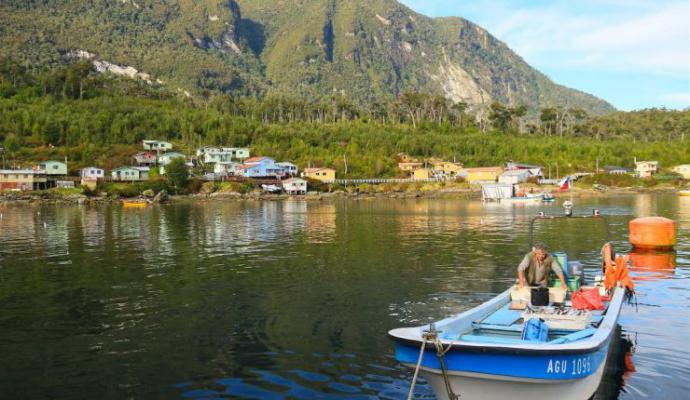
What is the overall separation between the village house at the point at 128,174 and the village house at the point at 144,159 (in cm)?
922

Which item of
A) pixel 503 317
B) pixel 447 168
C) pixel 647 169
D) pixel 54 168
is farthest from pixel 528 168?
pixel 503 317

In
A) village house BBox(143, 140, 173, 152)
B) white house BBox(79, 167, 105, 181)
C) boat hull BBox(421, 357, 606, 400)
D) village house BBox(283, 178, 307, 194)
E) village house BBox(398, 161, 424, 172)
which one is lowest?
boat hull BBox(421, 357, 606, 400)

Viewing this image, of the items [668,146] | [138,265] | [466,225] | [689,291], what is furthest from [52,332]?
[668,146]

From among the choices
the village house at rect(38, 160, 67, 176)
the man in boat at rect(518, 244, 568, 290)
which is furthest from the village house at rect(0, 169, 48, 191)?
the man in boat at rect(518, 244, 568, 290)

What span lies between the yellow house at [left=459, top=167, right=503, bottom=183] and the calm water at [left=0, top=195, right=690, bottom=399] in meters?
99.0

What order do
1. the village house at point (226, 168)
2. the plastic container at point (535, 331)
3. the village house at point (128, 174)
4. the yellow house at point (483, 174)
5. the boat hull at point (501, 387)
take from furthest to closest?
the yellow house at point (483, 174) < the village house at point (226, 168) < the village house at point (128, 174) < the plastic container at point (535, 331) < the boat hull at point (501, 387)

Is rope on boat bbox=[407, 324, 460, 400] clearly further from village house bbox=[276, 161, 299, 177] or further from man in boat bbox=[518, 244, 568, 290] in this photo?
village house bbox=[276, 161, 299, 177]

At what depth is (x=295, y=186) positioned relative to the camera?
132m

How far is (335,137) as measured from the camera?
173250mm

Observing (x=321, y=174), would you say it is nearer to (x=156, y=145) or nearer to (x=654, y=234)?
(x=156, y=145)

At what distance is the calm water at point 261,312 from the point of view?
44.7 ft

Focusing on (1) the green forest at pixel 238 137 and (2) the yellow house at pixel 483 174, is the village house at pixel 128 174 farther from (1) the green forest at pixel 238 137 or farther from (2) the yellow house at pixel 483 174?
(2) the yellow house at pixel 483 174

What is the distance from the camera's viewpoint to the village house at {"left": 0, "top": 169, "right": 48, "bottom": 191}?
113m

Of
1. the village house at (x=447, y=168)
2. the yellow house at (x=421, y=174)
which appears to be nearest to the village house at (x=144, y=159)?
the yellow house at (x=421, y=174)
